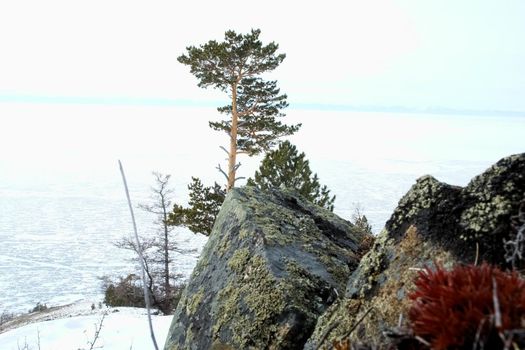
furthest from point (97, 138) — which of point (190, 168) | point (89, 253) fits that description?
point (89, 253)

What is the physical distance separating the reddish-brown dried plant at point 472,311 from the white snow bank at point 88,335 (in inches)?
496

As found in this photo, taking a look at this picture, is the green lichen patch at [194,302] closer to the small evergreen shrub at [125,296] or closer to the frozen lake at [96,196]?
the small evergreen shrub at [125,296]

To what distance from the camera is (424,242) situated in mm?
2963

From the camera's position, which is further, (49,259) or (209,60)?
(49,259)

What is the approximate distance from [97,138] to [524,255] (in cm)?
16783

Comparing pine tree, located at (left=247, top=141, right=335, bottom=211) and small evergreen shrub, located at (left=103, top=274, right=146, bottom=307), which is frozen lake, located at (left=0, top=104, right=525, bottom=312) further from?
pine tree, located at (left=247, top=141, right=335, bottom=211)

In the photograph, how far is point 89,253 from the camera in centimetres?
4972

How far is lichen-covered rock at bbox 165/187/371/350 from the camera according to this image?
402 centimetres

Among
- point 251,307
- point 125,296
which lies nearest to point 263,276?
point 251,307

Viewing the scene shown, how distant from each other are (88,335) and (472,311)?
53.7ft

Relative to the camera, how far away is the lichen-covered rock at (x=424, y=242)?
260 centimetres

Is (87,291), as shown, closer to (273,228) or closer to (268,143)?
(268,143)

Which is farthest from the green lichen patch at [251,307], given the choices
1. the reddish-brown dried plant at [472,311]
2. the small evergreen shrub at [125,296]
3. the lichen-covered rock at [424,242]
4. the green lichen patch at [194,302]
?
the small evergreen shrub at [125,296]

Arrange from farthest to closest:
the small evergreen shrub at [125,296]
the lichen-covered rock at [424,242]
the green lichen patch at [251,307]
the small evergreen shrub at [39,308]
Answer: the small evergreen shrub at [39,308]
the small evergreen shrub at [125,296]
the green lichen patch at [251,307]
the lichen-covered rock at [424,242]
